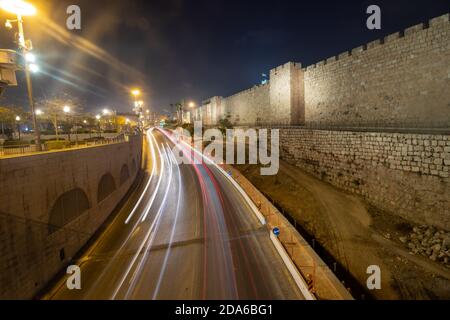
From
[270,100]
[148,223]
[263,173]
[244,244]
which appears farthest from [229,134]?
[244,244]

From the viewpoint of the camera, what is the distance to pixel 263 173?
25188 millimetres

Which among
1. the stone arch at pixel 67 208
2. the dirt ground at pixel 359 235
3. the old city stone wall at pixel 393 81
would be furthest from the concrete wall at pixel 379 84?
the stone arch at pixel 67 208

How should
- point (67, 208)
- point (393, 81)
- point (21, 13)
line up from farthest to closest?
1. point (393, 81)
2. point (67, 208)
3. point (21, 13)

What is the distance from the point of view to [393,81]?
18.9 metres

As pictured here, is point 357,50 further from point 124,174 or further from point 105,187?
point 124,174

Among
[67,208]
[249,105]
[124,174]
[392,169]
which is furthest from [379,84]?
[249,105]

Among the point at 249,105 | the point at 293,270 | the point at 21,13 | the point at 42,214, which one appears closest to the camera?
the point at 293,270

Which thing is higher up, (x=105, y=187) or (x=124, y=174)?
(x=124, y=174)

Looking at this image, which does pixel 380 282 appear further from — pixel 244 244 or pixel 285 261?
pixel 244 244

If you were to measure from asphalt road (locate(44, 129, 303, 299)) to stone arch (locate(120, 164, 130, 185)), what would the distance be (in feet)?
11.0

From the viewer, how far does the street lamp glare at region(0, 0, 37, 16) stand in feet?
33.2

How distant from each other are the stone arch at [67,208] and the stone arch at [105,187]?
6.70 feet

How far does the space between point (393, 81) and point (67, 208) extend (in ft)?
79.7

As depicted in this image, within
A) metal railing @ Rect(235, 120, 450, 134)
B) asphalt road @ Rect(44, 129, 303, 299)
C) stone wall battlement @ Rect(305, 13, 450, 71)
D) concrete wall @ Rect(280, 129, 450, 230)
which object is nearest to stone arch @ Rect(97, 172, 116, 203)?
asphalt road @ Rect(44, 129, 303, 299)
